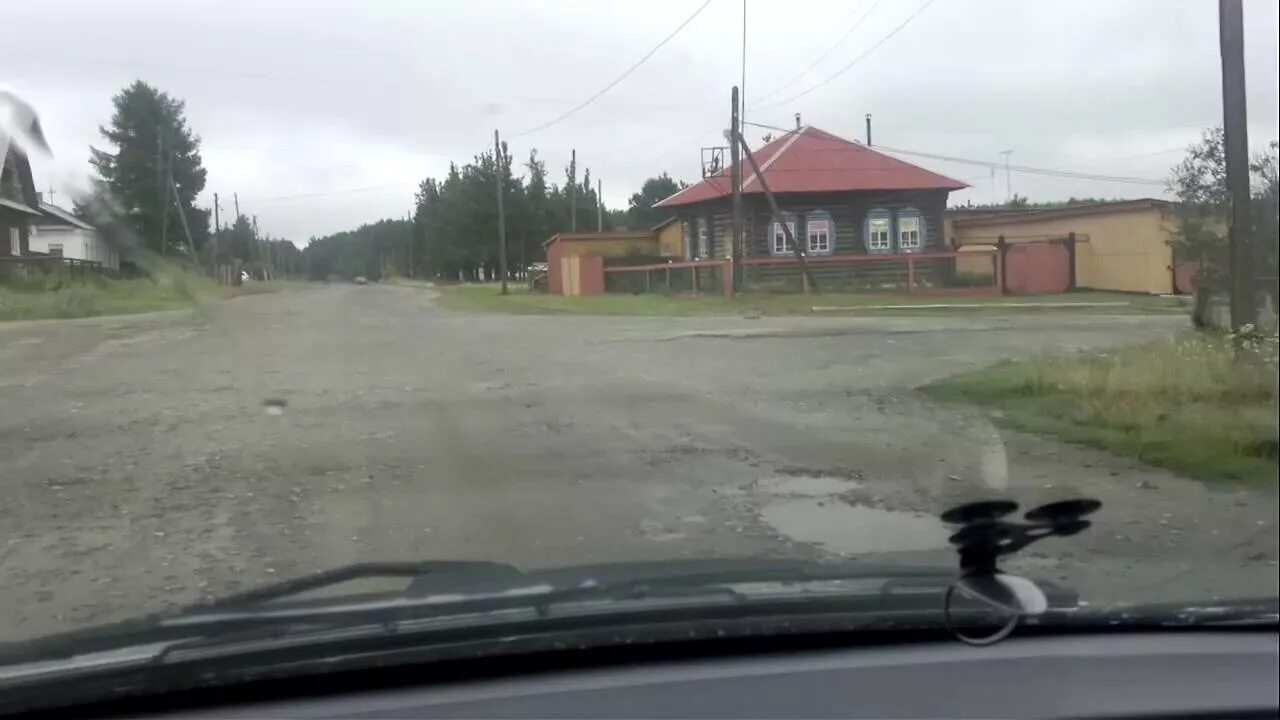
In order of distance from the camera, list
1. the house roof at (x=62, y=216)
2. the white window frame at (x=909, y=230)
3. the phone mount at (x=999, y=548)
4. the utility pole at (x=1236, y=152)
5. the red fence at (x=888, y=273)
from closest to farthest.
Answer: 1. the phone mount at (x=999, y=548)
2. the utility pole at (x=1236, y=152)
3. the house roof at (x=62, y=216)
4. the white window frame at (x=909, y=230)
5. the red fence at (x=888, y=273)

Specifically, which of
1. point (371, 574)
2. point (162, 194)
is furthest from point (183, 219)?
point (371, 574)

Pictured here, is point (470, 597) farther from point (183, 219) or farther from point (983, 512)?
point (183, 219)

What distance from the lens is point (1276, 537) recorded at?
401 cm

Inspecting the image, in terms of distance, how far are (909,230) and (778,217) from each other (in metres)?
0.96

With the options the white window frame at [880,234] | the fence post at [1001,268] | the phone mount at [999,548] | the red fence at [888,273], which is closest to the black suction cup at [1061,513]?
the phone mount at [999,548]

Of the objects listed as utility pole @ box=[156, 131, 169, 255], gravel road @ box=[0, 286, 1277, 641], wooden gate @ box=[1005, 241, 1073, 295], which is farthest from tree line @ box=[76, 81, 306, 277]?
wooden gate @ box=[1005, 241, 1073, 295]

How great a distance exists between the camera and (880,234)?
955 cm

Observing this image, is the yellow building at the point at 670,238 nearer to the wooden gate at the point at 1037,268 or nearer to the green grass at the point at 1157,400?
the green grass at the point at 1157,400

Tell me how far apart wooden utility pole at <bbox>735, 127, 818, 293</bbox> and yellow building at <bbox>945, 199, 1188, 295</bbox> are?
1103 millimetres

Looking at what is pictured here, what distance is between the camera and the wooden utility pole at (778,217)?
860 cm

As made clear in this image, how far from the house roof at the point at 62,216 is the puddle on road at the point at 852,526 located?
14.4 feet

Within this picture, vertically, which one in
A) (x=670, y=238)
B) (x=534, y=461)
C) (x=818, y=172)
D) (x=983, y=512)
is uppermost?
(x=818, y=172)

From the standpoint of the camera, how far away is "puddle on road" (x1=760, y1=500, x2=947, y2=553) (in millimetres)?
6094

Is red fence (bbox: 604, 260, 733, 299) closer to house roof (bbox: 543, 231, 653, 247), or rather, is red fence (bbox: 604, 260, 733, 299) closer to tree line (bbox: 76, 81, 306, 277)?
house roof (bbox: 543, 231, 653, 247)
